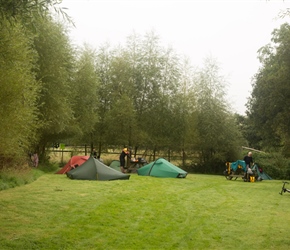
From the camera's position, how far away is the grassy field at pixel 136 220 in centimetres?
524

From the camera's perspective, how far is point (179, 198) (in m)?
9.53

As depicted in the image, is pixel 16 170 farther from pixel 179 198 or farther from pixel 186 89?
pixel 186 89

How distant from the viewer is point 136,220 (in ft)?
21.7

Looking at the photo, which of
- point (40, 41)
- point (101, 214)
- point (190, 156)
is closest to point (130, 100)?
point (190, 156)

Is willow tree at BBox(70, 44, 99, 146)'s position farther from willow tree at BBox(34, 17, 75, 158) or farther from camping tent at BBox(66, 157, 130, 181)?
camping tent at BBox(66, 157, 130, 181)

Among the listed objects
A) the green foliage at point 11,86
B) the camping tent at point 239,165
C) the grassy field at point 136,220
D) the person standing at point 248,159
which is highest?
the green foliage at point 11,86

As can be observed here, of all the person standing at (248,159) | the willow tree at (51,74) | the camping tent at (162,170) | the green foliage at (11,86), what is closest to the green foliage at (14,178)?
the green foliage at (11,86)

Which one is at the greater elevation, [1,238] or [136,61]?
[136,61]

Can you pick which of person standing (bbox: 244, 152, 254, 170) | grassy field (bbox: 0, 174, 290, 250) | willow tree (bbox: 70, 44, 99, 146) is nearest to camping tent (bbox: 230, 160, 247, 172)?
person standing (bbox: 244, 152, 254, 170)

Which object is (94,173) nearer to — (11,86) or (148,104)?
(11,86)

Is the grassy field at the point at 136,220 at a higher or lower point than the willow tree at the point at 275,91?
lower

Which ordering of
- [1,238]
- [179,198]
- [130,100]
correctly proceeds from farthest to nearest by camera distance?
[130,100] < [179,198] < [1,238]

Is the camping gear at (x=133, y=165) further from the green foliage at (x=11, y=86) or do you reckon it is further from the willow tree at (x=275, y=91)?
the green foliage at (x=11, y=86)

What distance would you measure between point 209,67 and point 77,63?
926cm
